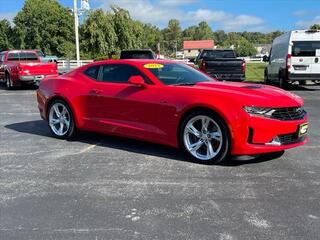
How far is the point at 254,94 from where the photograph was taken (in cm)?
605

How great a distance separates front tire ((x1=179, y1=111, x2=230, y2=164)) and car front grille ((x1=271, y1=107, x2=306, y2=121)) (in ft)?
2.23

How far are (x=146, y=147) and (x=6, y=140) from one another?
8.46ft

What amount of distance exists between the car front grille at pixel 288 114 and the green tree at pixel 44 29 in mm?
78360

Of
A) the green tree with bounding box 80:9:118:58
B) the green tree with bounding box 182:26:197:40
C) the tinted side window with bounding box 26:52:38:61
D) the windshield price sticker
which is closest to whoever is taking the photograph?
the windshield price sticker

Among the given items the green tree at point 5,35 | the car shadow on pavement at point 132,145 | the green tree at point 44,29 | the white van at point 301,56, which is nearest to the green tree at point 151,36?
the green tree at point 44,29

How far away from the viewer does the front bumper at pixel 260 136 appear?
5.82 m

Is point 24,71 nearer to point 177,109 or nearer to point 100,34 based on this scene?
point 177,109

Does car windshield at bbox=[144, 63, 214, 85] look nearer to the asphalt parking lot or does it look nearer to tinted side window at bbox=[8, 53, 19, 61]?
the asphalt parking lot

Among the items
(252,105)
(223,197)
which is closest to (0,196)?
(223,197)

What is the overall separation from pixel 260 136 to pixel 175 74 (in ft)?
5.99

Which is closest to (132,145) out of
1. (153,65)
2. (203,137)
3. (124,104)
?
(124,104)

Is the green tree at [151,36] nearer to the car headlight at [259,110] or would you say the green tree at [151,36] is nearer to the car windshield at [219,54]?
the car windshield at [219,54]

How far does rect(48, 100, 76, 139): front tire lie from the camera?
7887 millimetres

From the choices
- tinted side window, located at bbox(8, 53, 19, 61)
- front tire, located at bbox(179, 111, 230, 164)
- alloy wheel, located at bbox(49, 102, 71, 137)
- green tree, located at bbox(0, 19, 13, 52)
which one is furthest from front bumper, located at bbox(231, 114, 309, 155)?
green tree, located at bbox(0, 19, 13, 52)
